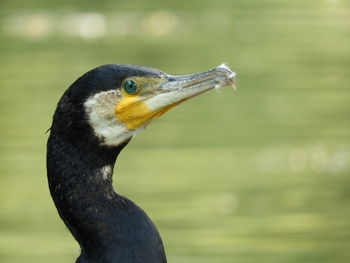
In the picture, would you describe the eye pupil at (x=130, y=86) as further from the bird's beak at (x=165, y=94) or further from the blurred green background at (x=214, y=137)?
the blurred green background at (x=214, y=137)

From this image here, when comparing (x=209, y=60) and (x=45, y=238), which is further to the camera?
(x=209, y=60)

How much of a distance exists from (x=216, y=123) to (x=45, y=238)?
3.36 meters

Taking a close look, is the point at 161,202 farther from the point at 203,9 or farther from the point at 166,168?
the point at 203,9

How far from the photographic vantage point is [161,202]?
938 centimetres

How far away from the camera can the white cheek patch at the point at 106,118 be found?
4840 millimetres

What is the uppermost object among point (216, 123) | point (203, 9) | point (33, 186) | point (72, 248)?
point (203, 9)

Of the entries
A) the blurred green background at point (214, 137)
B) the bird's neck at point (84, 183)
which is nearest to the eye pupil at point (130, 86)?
the bird's neck at point (84, 183)

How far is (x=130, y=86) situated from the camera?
4980mm

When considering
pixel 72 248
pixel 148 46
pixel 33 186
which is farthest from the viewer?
pixel 148 46

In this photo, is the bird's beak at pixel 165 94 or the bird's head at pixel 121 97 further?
the bird's beak at pixel 165 94

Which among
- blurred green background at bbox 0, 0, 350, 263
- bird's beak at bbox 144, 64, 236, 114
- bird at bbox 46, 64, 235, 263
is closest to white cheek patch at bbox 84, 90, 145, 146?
bird at bbox 46, 64, 235, 263

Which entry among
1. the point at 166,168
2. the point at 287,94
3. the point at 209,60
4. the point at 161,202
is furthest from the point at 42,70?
the point at 161,202

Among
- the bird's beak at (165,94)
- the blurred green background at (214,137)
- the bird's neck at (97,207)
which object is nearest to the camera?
the bird's neck at (97,207)

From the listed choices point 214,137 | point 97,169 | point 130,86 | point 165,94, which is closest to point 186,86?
point 165,94
